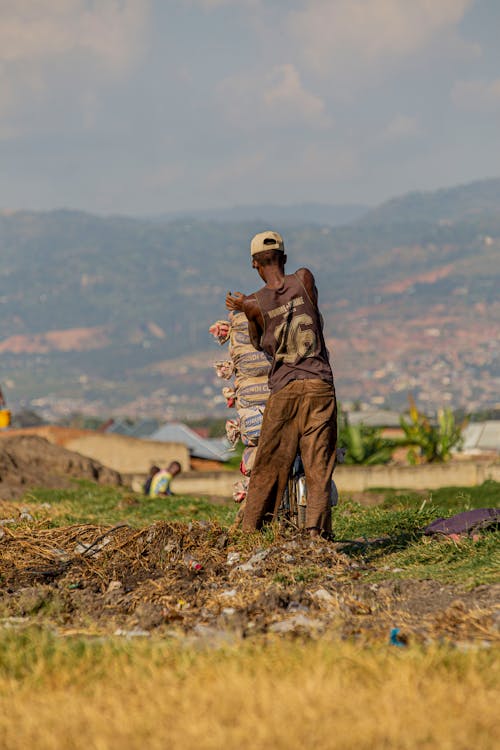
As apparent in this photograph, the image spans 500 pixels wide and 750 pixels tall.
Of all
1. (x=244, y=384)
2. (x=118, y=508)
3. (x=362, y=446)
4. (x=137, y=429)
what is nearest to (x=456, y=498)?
(x=118, y=508)

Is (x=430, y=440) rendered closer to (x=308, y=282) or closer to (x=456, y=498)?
(x=456, y=498)

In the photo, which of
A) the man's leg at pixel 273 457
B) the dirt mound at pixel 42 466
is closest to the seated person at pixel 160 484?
the dirt mound at pixel 42 466

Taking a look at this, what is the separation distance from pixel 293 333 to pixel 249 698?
444cm

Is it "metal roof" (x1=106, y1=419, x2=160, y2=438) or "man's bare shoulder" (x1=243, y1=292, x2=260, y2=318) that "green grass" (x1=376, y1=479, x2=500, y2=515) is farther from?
"metal roof" (x1=106, y1=419, x2=160, y2=438)

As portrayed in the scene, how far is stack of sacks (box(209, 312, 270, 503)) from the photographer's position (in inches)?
411

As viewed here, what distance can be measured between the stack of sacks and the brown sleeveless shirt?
5.73ft

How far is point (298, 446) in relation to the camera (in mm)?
8773

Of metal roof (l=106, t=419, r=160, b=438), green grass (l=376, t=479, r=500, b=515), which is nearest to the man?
green grass (l=376, t=479, r=500, b=515)

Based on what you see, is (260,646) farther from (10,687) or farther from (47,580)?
(47,580)

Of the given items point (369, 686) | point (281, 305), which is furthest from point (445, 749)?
point (281, 305)

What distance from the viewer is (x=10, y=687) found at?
16.0 feet

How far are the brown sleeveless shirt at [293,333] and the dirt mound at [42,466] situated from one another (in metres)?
12.8

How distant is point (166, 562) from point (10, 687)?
334 centimetres

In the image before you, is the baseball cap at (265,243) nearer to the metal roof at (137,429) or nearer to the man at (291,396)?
the man at (291,396)
